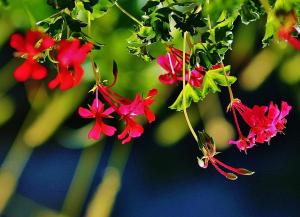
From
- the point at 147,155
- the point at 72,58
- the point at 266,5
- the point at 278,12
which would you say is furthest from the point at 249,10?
the point at 147,155

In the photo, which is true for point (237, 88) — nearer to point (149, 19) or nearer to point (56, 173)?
point (56, 173)

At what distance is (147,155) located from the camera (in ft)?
5.39

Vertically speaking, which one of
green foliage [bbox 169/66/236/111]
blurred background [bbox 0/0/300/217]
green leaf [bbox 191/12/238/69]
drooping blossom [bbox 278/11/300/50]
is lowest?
blurred background [bbox 0/0/300/217]

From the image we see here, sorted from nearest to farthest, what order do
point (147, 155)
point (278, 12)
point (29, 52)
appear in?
point (278, 12)
point (29, 52)
point (147, 155)

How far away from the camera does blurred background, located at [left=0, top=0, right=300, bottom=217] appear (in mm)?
1555

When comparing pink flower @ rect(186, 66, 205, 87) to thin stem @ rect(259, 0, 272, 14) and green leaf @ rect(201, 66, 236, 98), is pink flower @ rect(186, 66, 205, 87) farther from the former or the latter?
thin stem @ rect(259, 0, 272, 14)

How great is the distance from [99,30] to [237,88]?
45 cm

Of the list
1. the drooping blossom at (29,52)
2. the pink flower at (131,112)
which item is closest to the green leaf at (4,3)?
the drooping blossom at (29,52)

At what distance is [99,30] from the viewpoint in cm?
143

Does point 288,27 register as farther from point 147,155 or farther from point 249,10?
point 147,155

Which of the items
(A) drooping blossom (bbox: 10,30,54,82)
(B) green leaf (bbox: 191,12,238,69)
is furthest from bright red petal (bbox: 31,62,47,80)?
(B) green leaf (bbox: 191,12,238,69)

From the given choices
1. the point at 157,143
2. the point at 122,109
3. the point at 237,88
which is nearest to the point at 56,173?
the point at 157,143

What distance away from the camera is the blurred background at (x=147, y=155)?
155 centimetres

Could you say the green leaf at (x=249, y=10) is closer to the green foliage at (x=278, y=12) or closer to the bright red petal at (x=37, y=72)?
the green foliage at (x=278, y=12)
